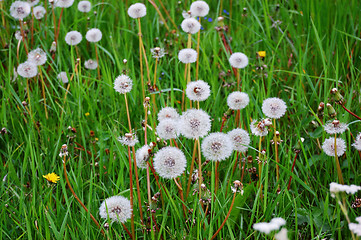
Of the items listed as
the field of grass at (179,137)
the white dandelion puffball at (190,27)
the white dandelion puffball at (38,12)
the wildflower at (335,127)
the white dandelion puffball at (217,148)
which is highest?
the white dandelion puffball at (190,27)

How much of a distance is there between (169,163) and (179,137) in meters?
0.62

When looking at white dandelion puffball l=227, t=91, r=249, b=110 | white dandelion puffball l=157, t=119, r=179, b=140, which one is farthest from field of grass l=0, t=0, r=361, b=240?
white dandelion puffball l=227, t=91, r=249, b=110

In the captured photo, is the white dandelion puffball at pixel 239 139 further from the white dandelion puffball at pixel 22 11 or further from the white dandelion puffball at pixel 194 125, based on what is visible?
the white dandelion puffball at pixel 22 11

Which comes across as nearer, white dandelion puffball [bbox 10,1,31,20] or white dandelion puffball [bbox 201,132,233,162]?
white dandelion puffball [bbox 201,132,233,162]

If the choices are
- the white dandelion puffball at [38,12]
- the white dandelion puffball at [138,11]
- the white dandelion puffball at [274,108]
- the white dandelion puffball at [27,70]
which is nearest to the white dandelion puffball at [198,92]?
the white dandelion puffball at [274,108]

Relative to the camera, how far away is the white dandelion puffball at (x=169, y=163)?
1.27 m

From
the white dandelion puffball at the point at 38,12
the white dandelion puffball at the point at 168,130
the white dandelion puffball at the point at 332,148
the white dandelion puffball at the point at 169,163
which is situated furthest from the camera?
the white dandelion puffball at the point at 38,12

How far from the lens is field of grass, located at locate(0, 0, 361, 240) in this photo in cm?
144

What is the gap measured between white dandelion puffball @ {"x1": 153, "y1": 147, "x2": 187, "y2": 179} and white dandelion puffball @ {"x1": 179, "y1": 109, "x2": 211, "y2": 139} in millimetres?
73

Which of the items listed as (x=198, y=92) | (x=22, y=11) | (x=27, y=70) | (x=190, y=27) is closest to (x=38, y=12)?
(x=22, y=11)

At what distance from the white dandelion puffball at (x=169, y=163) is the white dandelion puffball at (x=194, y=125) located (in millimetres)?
73

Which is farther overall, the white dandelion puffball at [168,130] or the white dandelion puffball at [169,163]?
the white dandelion puffball at [168,130]

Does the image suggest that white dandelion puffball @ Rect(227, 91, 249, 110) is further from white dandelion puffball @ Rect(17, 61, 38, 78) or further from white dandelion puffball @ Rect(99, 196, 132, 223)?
white dandelion puffball @ Rect(17, 61, 38, 78)

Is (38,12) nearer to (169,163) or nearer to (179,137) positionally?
(179,137)
